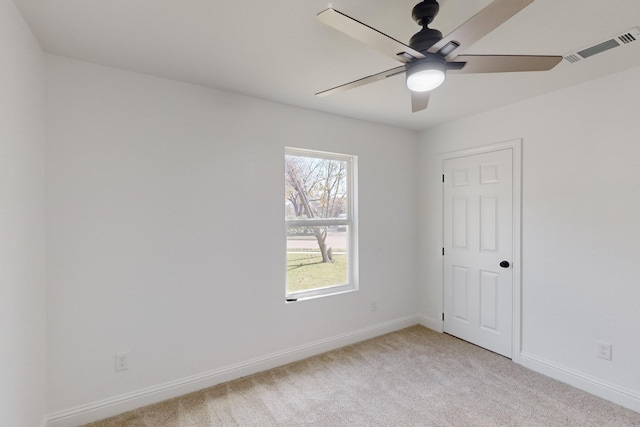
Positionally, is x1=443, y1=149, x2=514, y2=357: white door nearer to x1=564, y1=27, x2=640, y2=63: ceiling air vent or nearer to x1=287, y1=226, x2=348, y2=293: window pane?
x1=564, y1=27, x2=640, y2=63: ceiling air vent

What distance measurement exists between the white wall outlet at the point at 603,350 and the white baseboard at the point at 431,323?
1.46m

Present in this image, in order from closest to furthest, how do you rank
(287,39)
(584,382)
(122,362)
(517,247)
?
(287,39)
(122,362)
(584,382)
(517,247)

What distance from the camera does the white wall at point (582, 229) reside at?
7.30 ft

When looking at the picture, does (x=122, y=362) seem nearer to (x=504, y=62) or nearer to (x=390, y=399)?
(x=390, y=399)

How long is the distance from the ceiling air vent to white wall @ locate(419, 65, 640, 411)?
21.2 inches

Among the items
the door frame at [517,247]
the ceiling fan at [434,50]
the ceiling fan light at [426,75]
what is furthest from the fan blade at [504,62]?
the door frame at [517,247]

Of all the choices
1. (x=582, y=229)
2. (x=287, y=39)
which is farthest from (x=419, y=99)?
(x=582, y=229)

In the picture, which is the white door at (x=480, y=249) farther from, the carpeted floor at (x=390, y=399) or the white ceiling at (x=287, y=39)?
the white ceiling at (x=287, y=39)

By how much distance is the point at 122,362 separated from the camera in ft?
7.08

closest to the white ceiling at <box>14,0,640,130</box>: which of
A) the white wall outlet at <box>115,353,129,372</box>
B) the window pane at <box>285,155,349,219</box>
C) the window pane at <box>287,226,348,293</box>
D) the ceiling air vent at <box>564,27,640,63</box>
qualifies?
the ceiling air vent at <box>564,27,640,63</box>

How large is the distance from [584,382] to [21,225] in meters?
4.02

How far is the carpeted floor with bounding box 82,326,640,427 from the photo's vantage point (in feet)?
6.82

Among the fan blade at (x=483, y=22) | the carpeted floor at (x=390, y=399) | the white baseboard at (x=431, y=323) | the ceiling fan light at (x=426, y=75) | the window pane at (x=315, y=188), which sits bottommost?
the carpeted floor at (x=390, y=399)

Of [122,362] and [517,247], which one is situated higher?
[517,247]
